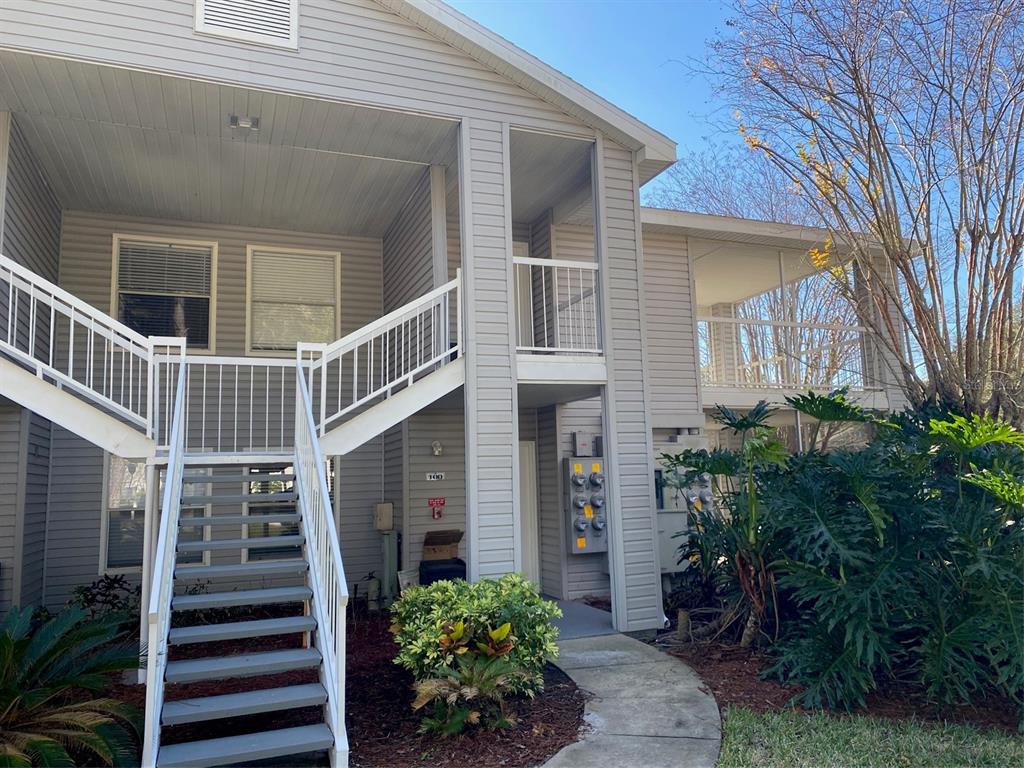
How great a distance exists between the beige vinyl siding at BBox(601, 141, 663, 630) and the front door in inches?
91.9

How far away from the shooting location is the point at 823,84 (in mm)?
6773

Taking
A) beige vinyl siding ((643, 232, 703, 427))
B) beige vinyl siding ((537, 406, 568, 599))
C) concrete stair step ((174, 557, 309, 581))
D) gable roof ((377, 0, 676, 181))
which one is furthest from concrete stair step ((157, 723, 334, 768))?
beige vinyl siding ((643, 232, 703, 427))

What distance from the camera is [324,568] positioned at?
15.6 ft

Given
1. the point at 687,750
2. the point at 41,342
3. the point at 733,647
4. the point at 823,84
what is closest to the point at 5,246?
the point at 41,342

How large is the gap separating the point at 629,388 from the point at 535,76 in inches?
124

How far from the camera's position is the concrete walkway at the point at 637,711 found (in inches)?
160

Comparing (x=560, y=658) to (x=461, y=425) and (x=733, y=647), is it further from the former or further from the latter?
(x=461, y=425)

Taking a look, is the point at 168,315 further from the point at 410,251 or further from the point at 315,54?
the point at 315,54

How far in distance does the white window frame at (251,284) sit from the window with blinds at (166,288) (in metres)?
0.43

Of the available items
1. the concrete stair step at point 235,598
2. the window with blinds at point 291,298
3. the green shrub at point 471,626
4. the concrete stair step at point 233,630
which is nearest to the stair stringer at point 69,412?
the concrete stair step at point 235,598

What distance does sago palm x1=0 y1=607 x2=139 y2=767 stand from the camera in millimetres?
3617

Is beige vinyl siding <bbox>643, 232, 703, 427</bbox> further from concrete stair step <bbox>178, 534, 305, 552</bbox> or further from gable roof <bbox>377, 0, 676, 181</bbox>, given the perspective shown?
concrete stair step <bbox>178, 534, 305, 552</bbox>

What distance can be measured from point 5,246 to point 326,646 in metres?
4.80

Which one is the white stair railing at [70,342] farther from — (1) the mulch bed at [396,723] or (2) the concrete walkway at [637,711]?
(2) the concrete walkway at [637,711]
